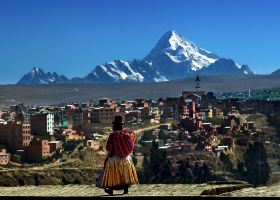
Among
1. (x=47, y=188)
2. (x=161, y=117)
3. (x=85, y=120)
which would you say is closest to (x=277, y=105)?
(x=161, y=117)

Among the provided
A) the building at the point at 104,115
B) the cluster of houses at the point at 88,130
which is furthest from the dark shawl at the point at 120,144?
the building at the point at 104,115

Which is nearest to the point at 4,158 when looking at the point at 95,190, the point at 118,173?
the point at 95,190

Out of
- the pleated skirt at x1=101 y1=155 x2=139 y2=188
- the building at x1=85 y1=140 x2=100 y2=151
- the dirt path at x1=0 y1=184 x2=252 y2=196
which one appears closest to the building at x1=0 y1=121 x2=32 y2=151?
the building at x1=85 y1=140 x2=100 y2=151

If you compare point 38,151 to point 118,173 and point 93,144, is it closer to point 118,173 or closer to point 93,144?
point 93,144

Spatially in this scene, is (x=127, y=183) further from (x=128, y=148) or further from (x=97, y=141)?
(x=97, y=141)

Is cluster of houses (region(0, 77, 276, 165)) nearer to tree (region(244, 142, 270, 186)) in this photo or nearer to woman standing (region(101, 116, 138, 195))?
tree (region(244, 142, 270, 186))

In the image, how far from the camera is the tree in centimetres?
6338

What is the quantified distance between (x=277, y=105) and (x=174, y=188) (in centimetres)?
11187

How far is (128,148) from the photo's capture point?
8.08 m

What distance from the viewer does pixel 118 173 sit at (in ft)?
25.9

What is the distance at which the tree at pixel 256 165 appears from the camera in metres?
63.4

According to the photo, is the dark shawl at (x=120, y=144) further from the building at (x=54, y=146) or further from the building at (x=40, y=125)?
the building at (x=40, y=125)

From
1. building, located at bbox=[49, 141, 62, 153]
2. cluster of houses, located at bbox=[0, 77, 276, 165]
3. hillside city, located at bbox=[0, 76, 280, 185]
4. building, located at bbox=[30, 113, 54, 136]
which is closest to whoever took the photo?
hillside city, located at bbox=[0, 76, 280, 185]

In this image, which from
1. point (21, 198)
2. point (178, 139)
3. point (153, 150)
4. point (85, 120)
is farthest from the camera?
point (85, 120)
